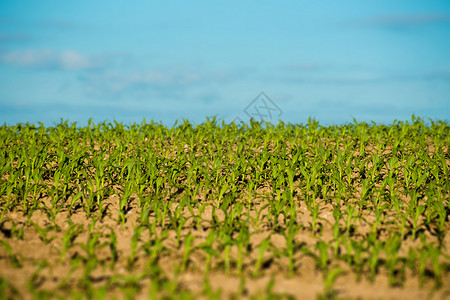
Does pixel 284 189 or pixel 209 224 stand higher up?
pixel 284 189

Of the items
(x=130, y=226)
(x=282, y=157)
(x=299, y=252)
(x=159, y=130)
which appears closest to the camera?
(x=299, y=252)

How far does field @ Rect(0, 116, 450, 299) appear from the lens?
358 centimetres

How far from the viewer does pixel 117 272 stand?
386 cm

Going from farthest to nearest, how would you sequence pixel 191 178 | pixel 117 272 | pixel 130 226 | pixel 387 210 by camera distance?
pixel 191 178
pixel 387 210
pixel 130 226
pixel 117 272

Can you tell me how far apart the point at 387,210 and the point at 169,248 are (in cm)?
305

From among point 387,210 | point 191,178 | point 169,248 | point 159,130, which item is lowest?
point 169,248

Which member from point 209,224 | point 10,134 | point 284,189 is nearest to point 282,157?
point 284,189

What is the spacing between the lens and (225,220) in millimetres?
4824

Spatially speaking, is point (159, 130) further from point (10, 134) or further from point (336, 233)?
point (336, 233)

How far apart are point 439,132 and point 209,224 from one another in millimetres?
6975

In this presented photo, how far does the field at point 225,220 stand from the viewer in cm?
358

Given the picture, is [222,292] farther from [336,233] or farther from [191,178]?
[191,178]

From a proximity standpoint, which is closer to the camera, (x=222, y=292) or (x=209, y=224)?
(x=222, y=292)

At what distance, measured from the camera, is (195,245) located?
14.5 ft
